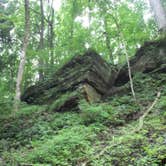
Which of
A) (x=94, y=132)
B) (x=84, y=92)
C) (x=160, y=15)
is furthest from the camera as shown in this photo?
(x=160, y=15)

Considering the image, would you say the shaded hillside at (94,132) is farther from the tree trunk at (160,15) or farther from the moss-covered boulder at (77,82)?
the tree trunk at (160,15)

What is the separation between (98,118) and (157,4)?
→ 9.25m

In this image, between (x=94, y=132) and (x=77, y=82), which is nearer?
(x=94, y=132)

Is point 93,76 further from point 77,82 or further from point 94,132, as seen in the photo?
point 94,132

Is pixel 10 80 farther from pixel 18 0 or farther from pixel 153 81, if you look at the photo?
pixel 153 81

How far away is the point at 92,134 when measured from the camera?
8.24m

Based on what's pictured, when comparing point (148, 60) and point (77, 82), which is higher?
point (148, 60)

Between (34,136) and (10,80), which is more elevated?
(10,80)

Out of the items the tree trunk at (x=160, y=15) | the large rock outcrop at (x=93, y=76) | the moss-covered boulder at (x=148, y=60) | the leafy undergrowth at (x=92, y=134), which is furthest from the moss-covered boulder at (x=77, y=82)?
the tree trunk at (x=160, y=15)

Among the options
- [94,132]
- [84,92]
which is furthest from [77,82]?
[94,132]

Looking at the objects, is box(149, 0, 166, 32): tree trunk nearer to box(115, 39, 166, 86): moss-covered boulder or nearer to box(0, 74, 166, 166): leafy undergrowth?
box(115, 39, 166, 86): moss-covered boulder

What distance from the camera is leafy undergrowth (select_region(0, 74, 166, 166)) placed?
6207 mm

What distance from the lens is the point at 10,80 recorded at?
18.8 metres

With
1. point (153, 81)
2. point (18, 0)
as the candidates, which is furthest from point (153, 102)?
point (18, 0)
